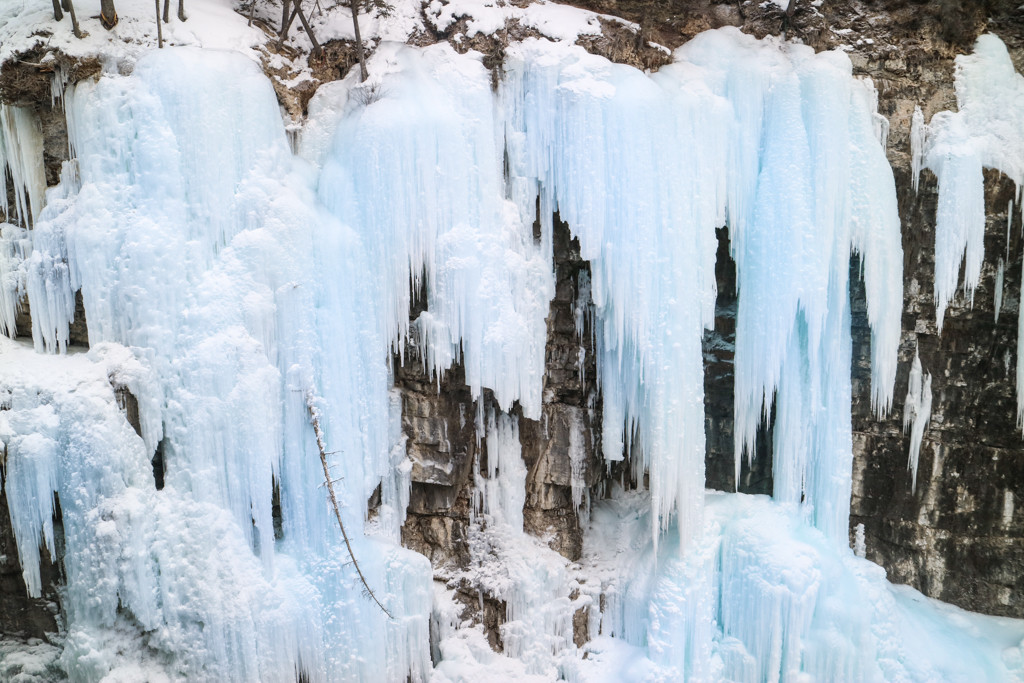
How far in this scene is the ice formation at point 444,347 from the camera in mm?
6277

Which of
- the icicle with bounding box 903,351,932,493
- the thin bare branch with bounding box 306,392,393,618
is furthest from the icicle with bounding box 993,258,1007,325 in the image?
the thin bare branch with bounding box 306,392,393,618

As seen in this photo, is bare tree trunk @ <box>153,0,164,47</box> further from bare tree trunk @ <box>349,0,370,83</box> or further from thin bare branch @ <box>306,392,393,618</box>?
thin bare branch @ <box>306,392,393,618</box>

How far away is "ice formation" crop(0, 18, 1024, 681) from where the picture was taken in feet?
20.6

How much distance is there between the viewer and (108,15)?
21.2ft

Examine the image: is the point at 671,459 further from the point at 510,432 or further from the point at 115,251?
the point at 115,251

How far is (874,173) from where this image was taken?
7.28m

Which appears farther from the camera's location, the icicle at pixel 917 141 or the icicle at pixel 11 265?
the icicle at pixel 917 141

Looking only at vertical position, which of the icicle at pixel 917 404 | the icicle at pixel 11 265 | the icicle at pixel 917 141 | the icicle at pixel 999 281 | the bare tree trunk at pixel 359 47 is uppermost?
the bare tree trunk at pixel 359 47

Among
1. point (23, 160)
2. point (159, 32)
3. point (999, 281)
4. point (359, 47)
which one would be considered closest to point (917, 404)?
point (999, 281)

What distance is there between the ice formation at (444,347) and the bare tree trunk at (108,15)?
1.51 feet

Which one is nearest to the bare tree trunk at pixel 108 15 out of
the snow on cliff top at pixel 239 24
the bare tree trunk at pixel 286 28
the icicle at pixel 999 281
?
the snow on cliff top at pixel 239 24

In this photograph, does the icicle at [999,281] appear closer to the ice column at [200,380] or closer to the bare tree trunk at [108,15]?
the ice column at [200,380]

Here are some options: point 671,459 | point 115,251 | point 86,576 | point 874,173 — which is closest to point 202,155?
point 115,251

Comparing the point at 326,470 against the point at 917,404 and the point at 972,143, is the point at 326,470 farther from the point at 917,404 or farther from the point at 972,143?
the point at 972,143
